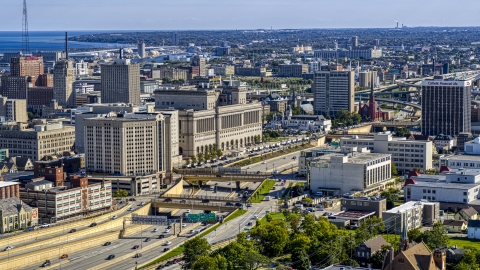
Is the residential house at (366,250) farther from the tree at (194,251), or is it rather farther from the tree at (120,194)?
the tree at (120,194)

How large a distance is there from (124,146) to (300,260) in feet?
91.8

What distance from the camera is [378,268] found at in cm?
4944

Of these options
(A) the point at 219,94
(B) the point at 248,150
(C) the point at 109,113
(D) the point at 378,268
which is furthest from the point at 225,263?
(A) the point at 219,94

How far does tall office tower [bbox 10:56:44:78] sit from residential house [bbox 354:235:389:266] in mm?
98362

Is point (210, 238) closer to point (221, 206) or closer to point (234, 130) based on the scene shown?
point (221, 206)

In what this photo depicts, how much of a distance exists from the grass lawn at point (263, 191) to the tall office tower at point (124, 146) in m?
8.12

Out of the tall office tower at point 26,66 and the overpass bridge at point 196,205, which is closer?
the overpass bridge at point 196,205

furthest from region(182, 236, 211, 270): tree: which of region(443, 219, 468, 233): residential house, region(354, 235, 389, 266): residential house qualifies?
region(443, 219, 468, 233): residential house

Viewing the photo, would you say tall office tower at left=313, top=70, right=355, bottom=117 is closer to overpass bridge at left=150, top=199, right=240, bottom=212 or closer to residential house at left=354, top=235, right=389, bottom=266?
overpass bridge at left=150, top=199, right=240, bottom=212

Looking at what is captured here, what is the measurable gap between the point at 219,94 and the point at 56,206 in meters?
38.8

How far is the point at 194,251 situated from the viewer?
51344 millimetres

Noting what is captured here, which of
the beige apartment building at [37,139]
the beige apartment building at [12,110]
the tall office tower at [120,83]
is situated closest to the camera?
the beige apartment building at [37,139]

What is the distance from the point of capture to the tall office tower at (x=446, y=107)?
101750 millimetres

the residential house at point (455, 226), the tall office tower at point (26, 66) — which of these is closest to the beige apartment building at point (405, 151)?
the residential house at point (455, 226)
